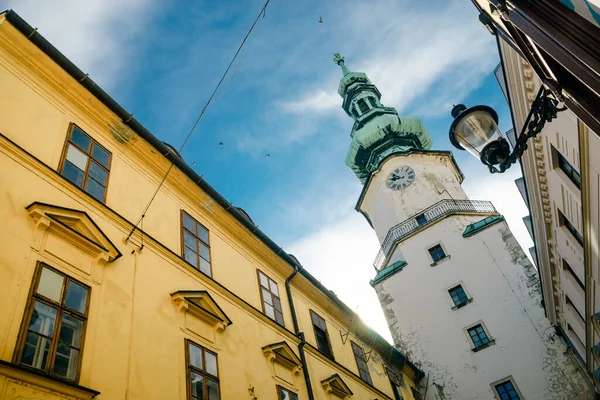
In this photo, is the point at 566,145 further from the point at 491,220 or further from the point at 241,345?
the point at 491,220

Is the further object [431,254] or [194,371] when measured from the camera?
[431,254]

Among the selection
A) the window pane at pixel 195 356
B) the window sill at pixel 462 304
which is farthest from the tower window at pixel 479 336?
the window pane at pixel 195 356

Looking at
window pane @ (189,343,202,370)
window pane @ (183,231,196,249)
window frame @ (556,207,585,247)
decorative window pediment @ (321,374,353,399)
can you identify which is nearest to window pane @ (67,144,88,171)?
window pane @ (183,231,196,249)

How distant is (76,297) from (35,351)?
1.17 m

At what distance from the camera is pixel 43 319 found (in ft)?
19.6

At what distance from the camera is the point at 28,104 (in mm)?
8016

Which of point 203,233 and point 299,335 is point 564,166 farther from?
point 203,233

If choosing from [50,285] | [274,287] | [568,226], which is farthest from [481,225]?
[50,285]

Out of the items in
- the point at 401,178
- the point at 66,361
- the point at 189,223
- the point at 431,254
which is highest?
the point at 401,178

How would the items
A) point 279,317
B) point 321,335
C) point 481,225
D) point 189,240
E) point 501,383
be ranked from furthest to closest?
point 481,225, point 501,383, point 321,335, point 279,317, point 189,240

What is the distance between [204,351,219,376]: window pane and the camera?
28.6ft

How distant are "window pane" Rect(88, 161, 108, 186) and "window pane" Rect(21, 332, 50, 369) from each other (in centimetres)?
367

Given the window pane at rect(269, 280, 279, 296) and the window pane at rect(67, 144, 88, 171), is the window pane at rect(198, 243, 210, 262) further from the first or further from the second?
the window pane at rect(67, 144, 88, 171)

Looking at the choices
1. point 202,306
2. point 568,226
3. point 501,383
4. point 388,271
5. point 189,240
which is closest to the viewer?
point 202,306
